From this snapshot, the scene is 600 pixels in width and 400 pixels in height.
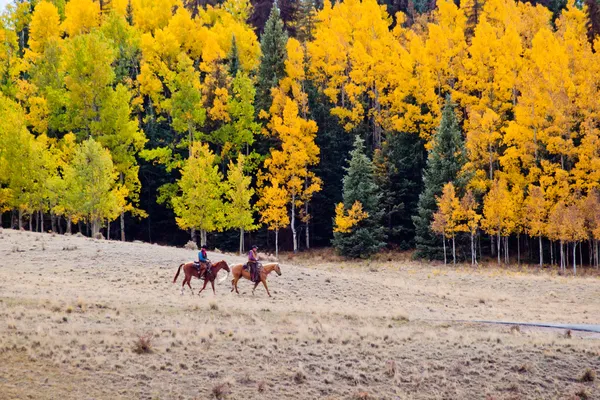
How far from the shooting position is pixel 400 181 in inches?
2183

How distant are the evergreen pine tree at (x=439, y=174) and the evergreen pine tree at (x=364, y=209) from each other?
10.5ft

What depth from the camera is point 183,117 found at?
55062 millimetres

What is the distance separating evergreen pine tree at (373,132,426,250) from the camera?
5356cm

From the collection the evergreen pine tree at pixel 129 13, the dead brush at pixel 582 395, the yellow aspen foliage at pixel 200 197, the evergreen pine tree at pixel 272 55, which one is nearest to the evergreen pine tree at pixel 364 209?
the yellow aspen foliage at pixel 200 197

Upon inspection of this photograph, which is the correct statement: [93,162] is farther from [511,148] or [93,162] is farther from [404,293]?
[511,148]

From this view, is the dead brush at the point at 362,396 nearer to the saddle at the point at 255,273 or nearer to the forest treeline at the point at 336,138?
the saddle at the point at 255,273

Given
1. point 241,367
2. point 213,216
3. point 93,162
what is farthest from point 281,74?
point 241,367

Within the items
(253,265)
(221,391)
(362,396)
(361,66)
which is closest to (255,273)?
(253,265)

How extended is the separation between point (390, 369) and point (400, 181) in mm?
39339

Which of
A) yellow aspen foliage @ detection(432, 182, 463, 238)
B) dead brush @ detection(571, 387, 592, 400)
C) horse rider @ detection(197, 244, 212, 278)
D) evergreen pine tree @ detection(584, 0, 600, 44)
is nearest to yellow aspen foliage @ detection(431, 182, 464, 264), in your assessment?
yellow aspen foliage @ detection(432, 182, 463, 238)

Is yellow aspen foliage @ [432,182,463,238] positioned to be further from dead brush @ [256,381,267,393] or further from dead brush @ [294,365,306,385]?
dead brush @ [256,381,267,393]

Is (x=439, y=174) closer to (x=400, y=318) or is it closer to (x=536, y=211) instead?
(x=536, y=211)

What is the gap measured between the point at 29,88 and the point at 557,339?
50.2 meters

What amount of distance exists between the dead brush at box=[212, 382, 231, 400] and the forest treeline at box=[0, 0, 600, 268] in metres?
31.6
